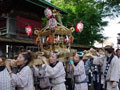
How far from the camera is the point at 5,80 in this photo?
107 inches

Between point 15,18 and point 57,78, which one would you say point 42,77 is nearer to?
point 57,78

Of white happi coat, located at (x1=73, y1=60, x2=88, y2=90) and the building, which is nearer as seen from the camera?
white happi coat, located at (x1=73, y1=60, x2=88, y2=90)

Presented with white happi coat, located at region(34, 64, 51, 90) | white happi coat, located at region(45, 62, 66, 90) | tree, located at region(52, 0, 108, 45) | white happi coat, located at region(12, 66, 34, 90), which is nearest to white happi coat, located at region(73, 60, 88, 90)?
white happi coat, located at region(45, 62, 66, 90)

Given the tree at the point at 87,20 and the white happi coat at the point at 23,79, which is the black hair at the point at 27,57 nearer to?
the white happi coat at the point at 23,79

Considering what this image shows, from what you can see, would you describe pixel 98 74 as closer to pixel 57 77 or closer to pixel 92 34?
pixel 57 77

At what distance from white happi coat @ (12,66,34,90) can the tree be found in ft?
31.5

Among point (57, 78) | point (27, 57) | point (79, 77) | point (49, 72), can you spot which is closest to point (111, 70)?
Result: point (79, 77)

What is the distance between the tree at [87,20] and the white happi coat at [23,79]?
9.60 meters

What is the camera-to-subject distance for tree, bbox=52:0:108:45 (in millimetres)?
12836

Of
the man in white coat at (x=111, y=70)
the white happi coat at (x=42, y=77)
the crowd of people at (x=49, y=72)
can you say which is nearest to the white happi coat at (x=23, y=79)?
the crowd of people at (x=49, y=72)

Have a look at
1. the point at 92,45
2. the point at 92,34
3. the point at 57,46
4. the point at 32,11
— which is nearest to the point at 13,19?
the point at 32,11

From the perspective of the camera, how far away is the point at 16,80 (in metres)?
2.87

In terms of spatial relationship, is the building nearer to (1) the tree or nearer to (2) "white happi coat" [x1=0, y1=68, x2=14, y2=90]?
(1) the tree

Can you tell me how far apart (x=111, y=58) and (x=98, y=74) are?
1.40 meters
